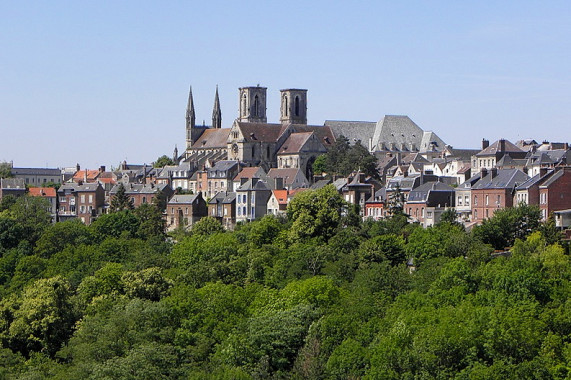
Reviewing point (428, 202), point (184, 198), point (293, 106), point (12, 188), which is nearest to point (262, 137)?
point (293, 106)

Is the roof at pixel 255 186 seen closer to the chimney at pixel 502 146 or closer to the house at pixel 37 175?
the chimney at pixel 502 146

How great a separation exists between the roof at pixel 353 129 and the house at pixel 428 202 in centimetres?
4773

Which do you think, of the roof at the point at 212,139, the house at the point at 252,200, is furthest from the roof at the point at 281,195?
the roof at the point at 212,139

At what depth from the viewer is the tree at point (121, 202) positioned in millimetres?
113875

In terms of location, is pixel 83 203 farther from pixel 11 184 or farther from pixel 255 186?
pixel 255 186

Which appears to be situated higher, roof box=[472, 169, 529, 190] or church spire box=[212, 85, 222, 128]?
church spire box=[212, 85, 222, 128]

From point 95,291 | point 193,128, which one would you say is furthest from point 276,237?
point 193,128

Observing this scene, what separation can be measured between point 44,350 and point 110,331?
847cm

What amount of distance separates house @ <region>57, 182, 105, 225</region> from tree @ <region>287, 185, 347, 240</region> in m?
39.0

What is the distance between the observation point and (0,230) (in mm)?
97312

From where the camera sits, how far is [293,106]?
145 metres

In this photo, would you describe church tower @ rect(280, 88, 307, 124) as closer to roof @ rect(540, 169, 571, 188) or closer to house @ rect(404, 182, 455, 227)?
house @ rect(404, 182, 455, 227)

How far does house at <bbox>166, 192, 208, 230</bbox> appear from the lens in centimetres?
10988

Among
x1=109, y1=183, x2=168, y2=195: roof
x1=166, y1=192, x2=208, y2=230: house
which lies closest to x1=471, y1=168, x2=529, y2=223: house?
x1=166, y1=192, x2=208, y2=230: house
